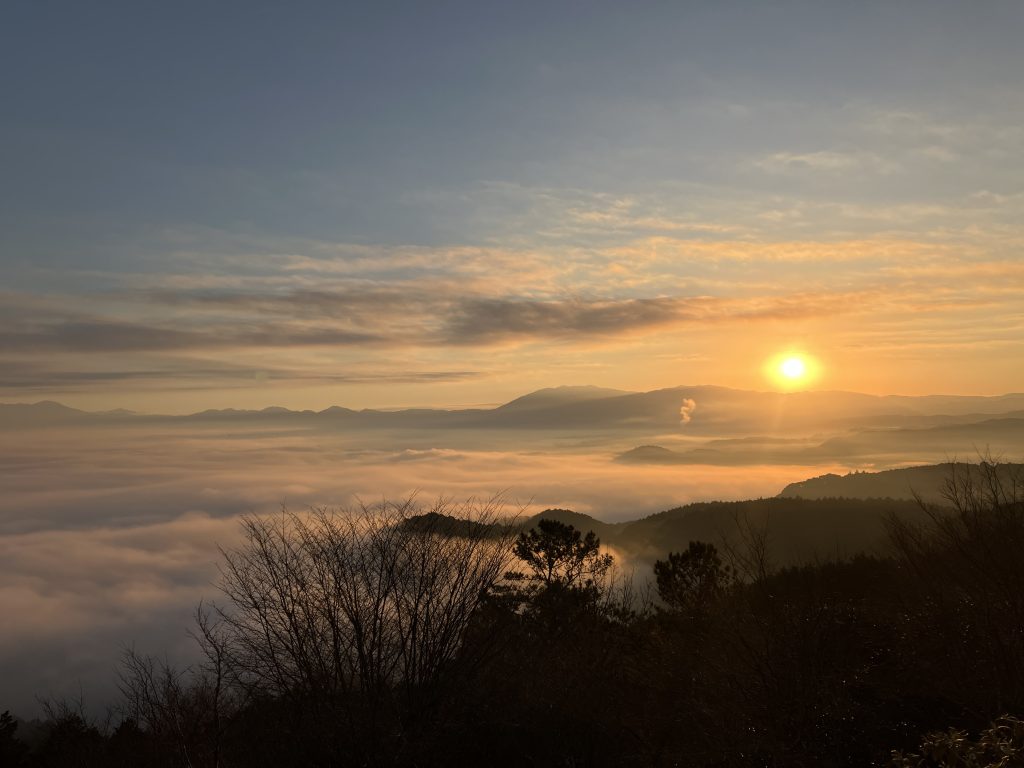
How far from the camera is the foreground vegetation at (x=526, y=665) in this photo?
17812 mm

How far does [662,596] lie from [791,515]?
491 feet

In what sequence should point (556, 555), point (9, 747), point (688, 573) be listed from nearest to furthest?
1. point (688, 573)
2. point (556, 555)
3. point (9, 747)

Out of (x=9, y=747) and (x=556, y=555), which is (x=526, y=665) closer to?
(x=556, y=555)

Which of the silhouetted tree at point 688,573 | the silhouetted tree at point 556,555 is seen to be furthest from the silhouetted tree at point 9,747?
the silhouetted tree at point 688,573

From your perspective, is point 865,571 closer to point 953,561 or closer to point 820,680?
point 953,561

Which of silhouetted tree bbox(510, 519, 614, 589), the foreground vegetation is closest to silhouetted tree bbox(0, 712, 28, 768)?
the foreground vegetation

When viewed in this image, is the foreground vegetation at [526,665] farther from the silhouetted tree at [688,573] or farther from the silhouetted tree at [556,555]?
the silhouetted tree at [556,555]

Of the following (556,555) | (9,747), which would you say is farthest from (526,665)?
(9,747)

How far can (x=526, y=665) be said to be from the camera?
77.8ft

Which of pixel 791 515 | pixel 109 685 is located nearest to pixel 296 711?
pixel 791 515

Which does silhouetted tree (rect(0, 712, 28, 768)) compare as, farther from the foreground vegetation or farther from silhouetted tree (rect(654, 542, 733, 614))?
silhouetted tree (rect(654, 542, 733, 614))

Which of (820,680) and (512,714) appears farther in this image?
(512,714)

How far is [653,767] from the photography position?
19266 mm

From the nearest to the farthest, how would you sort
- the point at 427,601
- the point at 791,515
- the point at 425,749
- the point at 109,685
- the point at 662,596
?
the point at 425,749 < the point at 427,601 < the point at 662,596 < the point at 791,515 < the point at 109,685
